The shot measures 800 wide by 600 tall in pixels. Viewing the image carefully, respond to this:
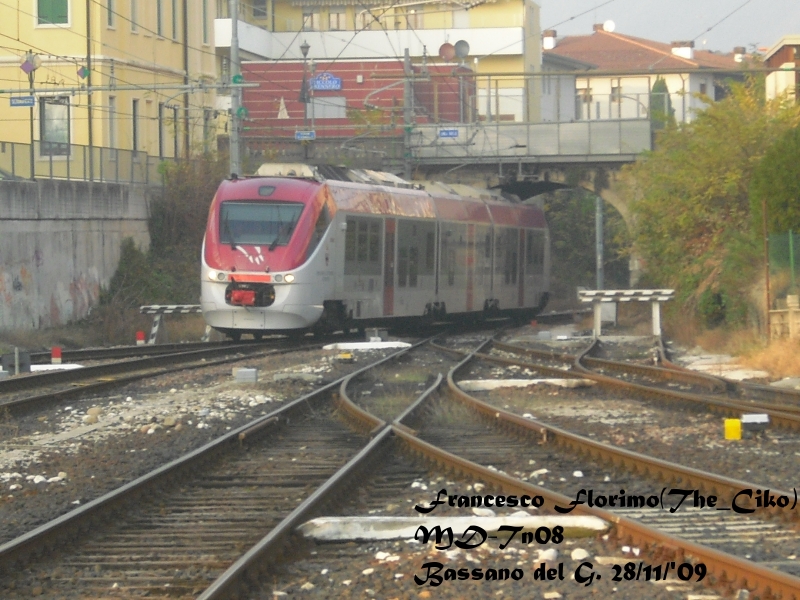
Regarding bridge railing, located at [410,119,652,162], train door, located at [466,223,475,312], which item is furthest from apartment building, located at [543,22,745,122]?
train door, located at [466,223,475,312]

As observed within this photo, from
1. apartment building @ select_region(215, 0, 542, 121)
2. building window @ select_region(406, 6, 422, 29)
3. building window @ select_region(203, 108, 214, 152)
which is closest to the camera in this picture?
building window @ select_region(203, 108, 214, 152)

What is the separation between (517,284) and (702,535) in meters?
27.9

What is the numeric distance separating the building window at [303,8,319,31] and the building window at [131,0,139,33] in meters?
28.9

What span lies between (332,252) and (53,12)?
69.4 feet

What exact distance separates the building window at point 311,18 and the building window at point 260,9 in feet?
9.33

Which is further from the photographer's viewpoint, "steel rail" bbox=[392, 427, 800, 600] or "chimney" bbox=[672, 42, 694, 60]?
"chimney" bbox=[672, 42, 694, 60]

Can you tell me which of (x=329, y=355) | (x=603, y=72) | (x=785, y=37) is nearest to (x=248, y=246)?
(x=329, y=355)

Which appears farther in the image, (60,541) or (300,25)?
(300,25)

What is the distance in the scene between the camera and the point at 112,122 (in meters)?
41.7

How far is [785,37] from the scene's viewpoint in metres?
37.8

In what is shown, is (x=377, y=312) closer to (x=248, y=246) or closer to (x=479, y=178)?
(x=248, y=246)

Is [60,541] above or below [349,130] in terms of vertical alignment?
below

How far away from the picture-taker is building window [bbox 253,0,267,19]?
222 feet

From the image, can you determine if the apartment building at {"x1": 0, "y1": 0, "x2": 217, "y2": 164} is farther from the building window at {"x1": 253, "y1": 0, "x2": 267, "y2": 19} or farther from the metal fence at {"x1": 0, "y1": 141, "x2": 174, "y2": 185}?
the building window at {"x1": 253, "y1": 0, "x2": 267, "y2": 19}
